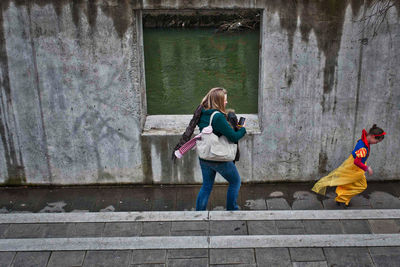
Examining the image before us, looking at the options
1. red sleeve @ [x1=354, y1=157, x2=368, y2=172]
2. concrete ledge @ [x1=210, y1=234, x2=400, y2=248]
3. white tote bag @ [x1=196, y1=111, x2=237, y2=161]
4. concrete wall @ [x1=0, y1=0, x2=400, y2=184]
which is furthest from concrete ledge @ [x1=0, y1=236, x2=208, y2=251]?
red sleeve @ [x1=354, y1=157, x2=368, y2=172]

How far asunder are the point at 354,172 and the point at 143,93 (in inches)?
104

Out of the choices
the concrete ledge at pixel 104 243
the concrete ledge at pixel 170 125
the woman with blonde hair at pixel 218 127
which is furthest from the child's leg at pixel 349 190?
the concrete ledge at pixel 104 243

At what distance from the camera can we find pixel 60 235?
4.21 meters

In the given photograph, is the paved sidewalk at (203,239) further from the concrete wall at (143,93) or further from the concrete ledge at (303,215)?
the concrete wall at (143,93)

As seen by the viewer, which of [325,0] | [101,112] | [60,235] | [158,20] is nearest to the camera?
[60,235]

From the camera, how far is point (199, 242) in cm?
399

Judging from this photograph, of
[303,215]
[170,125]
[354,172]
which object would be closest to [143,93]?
[170,125]

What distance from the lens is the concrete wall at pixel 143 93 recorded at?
16.8 ft

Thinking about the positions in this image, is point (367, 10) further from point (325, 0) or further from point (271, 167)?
point (271, 167)

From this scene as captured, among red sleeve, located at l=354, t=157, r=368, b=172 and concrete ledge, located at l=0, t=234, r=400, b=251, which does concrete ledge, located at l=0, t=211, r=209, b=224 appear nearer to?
concrete ledge, located at l=0, t=234, r=400, b=251

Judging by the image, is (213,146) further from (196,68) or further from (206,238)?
(196,68)

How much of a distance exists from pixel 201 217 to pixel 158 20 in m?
18.2

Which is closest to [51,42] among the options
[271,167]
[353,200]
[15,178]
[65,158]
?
[65,158]

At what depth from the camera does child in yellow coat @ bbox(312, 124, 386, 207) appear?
461 cm
